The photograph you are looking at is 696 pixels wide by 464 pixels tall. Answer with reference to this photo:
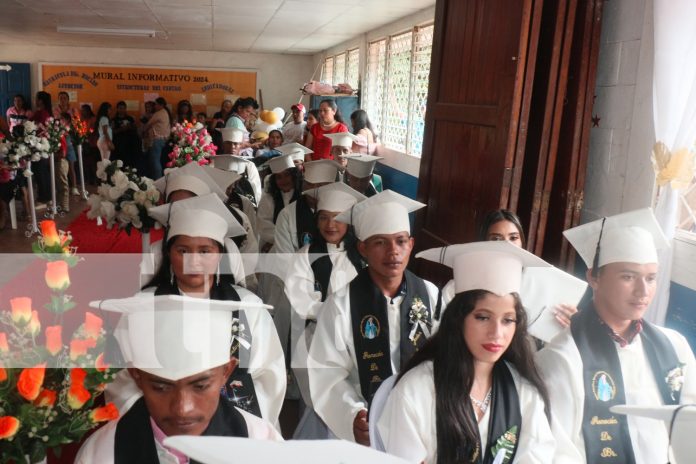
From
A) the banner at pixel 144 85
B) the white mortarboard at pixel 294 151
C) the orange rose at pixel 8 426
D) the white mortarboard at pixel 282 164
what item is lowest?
the orange rose at pixel 8 426

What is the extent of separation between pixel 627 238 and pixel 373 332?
1.07m

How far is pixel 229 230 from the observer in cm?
304

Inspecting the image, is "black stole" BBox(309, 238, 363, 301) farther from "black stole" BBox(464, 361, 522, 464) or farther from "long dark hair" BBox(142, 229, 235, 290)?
"black stole" BBox(464, 361, 522, 464)

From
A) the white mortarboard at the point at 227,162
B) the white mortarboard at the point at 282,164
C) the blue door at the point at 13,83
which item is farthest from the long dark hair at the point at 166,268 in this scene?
the blue door at the point at 13,83

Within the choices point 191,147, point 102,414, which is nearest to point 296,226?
point 191,147

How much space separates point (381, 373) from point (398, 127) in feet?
21.0

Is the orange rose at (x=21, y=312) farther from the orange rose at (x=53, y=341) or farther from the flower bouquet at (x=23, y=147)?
the flower bouquet at (x=23, y=147)

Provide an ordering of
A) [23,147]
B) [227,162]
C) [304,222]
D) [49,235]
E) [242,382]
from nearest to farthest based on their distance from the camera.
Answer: [49,235], [242,382], [304,222], [227,162], [23,147]

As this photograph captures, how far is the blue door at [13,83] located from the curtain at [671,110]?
16137 mm

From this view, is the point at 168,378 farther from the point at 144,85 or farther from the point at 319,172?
the point at 144,85

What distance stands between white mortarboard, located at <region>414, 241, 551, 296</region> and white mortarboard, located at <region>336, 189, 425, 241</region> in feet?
2.39

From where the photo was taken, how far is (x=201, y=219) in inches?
112

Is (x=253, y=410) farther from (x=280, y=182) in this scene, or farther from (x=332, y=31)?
(x=332, y=31)

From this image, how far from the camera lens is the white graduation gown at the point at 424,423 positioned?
1931 mm
